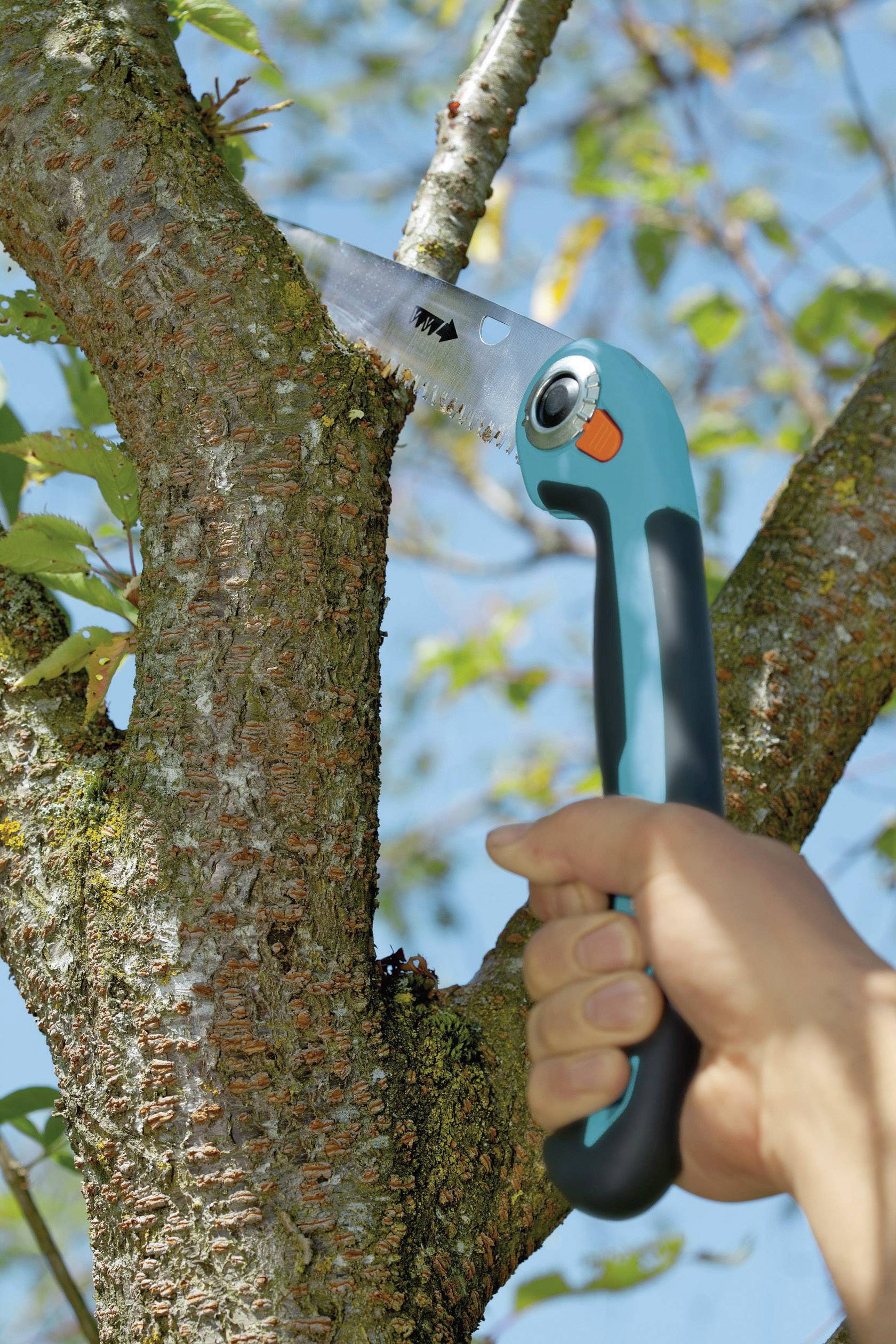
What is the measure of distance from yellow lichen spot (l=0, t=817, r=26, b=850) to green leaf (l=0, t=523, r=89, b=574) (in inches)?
13.6

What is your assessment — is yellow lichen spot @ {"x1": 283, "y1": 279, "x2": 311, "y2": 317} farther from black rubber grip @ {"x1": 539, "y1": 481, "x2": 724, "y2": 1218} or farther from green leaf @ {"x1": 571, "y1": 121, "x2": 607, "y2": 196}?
green leaf @ {"x1": 571, "y1": 121, "x2": 607, "y2": 196}

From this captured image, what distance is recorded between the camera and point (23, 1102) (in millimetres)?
1502

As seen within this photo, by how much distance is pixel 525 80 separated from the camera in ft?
5.85

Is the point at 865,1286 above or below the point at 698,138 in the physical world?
below

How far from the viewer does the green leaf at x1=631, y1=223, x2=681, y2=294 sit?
10.9ft

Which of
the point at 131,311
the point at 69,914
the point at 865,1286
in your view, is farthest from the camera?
the point at 131,311

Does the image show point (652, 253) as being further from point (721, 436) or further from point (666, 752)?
point (666, 752)

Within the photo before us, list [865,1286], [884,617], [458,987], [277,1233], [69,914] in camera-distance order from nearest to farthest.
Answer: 1. [865,1286]
2. [277,1233]
3. [69,914]
4. [458,987]
5. [884,617]

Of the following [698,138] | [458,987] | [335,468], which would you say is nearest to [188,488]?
[335,468]

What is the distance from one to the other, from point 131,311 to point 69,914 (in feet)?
2.29

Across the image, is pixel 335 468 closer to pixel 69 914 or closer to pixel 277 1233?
pixel 69 914

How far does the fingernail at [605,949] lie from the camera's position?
833 mm

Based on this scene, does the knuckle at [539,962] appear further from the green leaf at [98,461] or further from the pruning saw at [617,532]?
the green leaf at [98,461]

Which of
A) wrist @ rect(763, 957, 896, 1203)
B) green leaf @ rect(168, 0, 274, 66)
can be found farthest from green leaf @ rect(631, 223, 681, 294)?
wrist @ rect(763, 957, 896, 1203)
